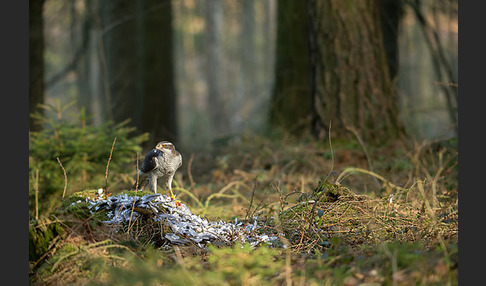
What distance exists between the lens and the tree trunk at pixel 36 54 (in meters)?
7.24

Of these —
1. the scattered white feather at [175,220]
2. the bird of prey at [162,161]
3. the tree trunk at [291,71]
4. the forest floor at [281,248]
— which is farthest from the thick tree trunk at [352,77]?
the bird of prey at [162,161]

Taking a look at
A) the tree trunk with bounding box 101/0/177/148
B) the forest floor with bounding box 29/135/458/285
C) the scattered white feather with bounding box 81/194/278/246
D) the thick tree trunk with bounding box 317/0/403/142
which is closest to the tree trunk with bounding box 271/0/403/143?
the thick tree trunk with bounding box 317/0/403/142

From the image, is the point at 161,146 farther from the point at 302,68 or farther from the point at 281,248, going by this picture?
the point at 302,68

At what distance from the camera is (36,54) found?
7512 millimetres

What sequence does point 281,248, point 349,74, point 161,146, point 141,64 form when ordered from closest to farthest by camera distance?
1. point 161,146
2. point 281,248
3. point 349,74
4. point 141,64

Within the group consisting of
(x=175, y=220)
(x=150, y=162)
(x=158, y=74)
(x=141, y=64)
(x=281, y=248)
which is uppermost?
(x=141, y=64)

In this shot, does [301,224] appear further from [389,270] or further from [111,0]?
[111,0]

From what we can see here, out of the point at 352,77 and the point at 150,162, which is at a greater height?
the point at 352,77

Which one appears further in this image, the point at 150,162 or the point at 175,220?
the point at 175,220

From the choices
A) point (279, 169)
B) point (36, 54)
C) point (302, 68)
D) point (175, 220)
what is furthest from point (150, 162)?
point (302, 68)

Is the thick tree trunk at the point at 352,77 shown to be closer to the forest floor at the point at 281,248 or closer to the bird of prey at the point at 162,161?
the forest floor at the point at 281,248

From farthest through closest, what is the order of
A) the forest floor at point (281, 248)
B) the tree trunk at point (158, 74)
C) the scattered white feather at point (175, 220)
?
the tree trunk at point (158, 74) → the scattered white feather at point (175, 220) → the forest floor at point (281, 248)

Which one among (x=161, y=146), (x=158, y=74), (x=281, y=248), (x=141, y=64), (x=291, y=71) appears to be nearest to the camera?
(x=161, y=146)

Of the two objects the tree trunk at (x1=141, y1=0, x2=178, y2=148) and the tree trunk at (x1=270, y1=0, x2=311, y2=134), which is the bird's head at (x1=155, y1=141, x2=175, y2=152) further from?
the tree trunk at (x1=141, y1=0, x2=178, y2=148)
